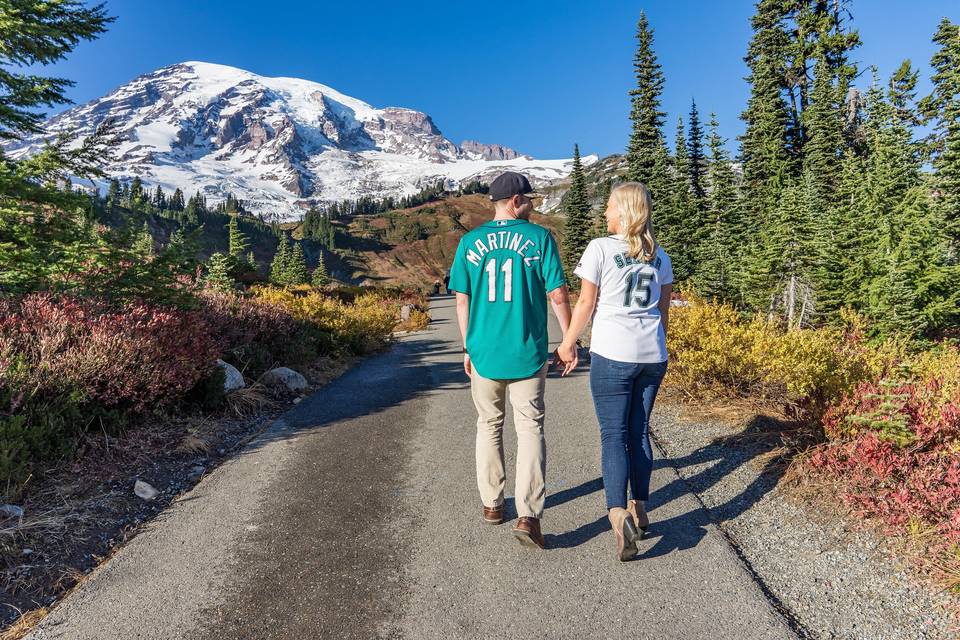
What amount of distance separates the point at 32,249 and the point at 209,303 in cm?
248

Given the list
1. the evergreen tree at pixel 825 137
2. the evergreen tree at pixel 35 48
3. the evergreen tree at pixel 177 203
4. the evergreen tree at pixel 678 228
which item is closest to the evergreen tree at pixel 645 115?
the evergreen tree at pixel 678 228

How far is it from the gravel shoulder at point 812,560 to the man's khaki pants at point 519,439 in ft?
4.75

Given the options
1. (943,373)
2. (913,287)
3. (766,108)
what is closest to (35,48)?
(943,373)

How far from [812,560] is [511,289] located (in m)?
2.61

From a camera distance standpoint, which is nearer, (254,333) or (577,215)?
(254,333)

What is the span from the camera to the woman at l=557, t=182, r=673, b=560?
337cm

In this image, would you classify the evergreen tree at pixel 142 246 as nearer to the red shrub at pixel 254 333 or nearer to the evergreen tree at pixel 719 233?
the red shrub at pixel 254 333

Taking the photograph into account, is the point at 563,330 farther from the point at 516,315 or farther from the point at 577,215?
the point at 577,215

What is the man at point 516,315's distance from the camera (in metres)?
3.61

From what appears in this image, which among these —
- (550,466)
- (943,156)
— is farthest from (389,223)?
(550,466)

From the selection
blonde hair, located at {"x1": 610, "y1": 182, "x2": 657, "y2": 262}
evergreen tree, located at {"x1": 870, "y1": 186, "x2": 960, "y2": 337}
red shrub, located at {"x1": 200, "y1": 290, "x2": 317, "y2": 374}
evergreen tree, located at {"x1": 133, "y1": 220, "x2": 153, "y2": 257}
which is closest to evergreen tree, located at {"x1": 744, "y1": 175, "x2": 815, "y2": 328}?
evergreen tree, located at {"x1": 870, "y1": 186, "x2": 960, "y2": 337}

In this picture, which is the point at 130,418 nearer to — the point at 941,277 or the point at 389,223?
the point at 941,277

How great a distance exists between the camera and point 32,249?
6922 mm

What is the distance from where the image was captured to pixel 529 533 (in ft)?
11.5
